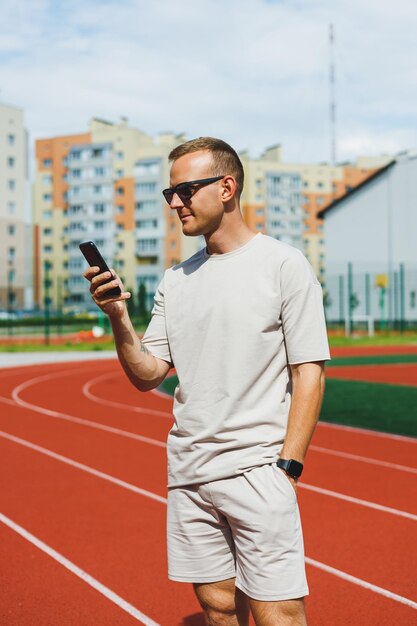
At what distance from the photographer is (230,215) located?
2648 millimetres

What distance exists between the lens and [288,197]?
9500cm

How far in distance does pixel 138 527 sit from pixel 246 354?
137 inches

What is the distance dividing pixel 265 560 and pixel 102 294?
0.93m

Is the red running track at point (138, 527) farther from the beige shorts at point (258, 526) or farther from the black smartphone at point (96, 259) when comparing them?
the black smartphone at point (96, 259)

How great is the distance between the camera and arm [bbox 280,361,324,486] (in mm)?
2439

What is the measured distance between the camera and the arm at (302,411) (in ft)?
8.00

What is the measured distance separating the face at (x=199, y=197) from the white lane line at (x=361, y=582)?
2.51 m

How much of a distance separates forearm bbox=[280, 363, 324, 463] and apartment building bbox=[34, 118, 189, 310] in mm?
77907

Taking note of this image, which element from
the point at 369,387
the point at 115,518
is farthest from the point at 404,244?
the point at 115,518

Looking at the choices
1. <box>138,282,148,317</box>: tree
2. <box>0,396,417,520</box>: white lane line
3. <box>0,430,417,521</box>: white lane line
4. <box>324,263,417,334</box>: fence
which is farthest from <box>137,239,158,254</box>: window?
<box>0,430,417,521</box>: white lane line

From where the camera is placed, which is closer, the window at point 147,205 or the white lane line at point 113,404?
the white lane line at point 113,404

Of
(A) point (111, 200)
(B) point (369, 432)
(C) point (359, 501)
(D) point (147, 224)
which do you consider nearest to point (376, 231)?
(B) point (369, 432)

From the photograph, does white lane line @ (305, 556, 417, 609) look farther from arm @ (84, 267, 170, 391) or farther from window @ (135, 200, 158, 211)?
window @ (135, 200, 158, 211)

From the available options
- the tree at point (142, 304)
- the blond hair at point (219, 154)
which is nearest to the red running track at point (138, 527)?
the blond hair at point (219, 154)
